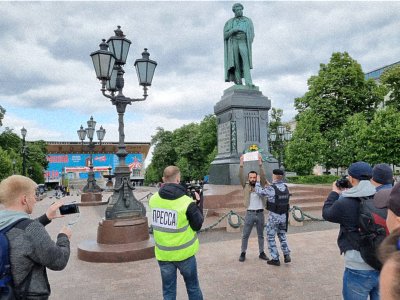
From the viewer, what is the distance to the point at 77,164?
101875 mm

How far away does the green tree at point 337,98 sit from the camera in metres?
31.4

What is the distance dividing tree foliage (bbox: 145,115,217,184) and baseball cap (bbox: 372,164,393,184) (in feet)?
137

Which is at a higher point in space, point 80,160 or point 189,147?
point 189,147

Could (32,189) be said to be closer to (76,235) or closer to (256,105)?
(76,235)

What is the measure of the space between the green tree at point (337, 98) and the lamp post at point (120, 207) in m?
26.1

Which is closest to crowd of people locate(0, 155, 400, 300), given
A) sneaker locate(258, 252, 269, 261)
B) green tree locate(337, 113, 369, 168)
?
sneaker locate(258, 252, 269, 261)

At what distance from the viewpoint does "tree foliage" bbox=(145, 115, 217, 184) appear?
48.8 meters

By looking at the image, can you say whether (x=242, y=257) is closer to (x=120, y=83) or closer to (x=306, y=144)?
(x=120, y=83)

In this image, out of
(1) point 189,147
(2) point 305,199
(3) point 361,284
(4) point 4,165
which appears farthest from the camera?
(1) point 189,147

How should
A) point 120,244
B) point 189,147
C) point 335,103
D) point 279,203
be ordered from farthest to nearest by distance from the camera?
point 189,147
point 335,103
point 120,244
point 279,203

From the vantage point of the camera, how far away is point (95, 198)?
73.4ft

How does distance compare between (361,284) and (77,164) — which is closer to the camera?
(361,284)

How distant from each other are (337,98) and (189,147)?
2517 cm

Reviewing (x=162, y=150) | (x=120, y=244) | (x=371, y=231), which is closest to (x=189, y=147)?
(x=162, y=150)
